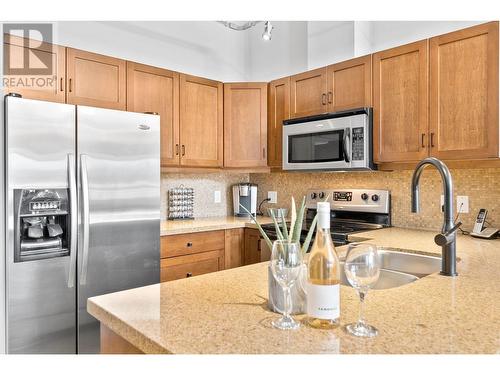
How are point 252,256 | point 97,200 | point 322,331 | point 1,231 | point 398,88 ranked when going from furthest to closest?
point 252,256, point 398,88, point 97,200, point 1,231, point 322,331

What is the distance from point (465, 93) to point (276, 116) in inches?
59.2

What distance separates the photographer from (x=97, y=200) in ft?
7.59

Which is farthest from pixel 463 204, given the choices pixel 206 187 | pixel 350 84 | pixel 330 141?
pixel 206 187

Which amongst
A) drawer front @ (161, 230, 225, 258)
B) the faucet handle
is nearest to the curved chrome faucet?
the faucet handle

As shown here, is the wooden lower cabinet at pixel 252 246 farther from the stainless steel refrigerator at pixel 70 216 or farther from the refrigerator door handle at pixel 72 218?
the refrigerator door handle at pixel 72 218

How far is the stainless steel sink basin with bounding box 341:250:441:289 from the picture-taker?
1.82m

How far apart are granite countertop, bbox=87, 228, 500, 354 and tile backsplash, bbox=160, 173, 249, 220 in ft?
7.11

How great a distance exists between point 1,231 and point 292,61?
2825 millimetres

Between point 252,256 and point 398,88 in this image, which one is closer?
point 398,88

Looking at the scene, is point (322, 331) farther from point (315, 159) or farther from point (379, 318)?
point (315, 159)

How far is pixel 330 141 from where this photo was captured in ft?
9.47

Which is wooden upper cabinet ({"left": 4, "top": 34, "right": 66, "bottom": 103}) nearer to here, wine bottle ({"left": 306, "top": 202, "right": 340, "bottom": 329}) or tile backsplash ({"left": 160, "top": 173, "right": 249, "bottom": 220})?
tile backsplash ({"left": 160, "top": 173, "right": 249, "bottom": 220})

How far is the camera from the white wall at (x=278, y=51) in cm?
368

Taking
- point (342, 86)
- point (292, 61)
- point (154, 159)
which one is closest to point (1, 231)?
point (154, 159)
